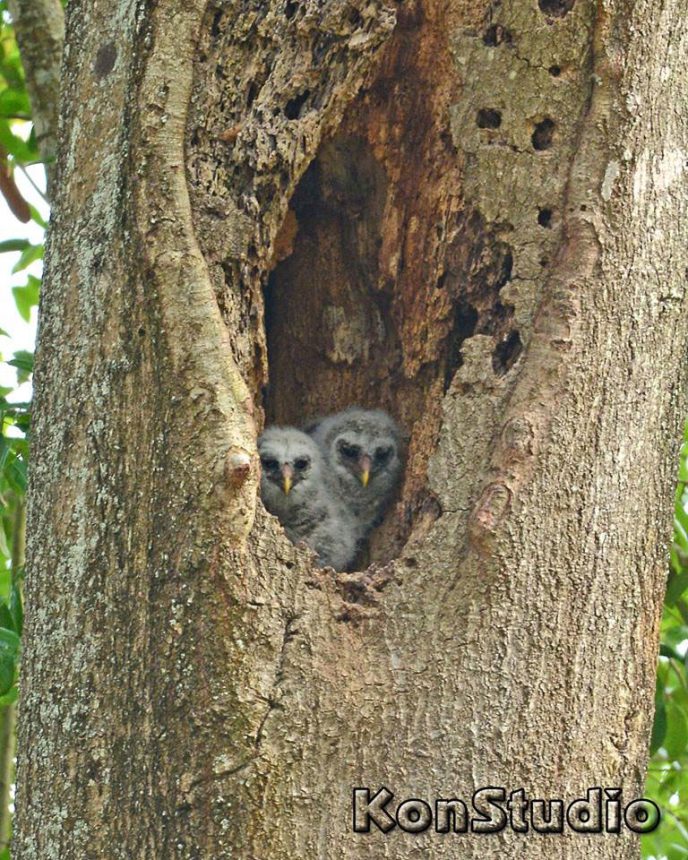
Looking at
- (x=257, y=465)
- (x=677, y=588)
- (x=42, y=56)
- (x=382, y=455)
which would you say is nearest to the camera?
(x=257, y=465)

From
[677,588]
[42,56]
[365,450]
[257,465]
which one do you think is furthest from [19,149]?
[677,588]

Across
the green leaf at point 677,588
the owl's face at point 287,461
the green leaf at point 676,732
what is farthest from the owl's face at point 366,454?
the green leaf at point 676,732

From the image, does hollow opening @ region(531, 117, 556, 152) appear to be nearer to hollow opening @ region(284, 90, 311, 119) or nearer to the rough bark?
hollow opening @ region(284, 90, 311, 119)

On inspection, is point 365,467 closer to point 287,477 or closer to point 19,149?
point 287,477

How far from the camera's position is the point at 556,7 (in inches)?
117

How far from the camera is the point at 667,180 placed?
9.24 ft

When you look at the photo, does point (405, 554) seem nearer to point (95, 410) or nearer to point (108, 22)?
point (95, 410)

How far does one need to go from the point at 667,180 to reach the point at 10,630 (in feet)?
7.42

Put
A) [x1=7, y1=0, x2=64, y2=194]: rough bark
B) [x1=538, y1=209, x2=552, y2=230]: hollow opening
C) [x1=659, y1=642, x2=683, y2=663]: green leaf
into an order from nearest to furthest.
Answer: [x1=538, y1=209, x2=552, y2=230]: hollow opening, [x1=659, y1=642, x2=683, y2=663]: green leaf, [x1=7, y1=0, x2=64, y2=194]: rough bark

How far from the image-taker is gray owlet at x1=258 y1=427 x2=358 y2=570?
3.89 meters

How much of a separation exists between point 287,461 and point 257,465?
4.92 feet

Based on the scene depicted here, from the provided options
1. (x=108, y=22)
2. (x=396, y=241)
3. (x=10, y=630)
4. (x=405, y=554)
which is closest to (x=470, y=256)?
(x=396, y=241)

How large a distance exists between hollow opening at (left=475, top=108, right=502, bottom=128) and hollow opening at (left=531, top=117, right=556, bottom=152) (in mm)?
128

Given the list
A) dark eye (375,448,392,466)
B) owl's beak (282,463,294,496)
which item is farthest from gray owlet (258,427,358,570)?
dark eye (375,448,392,466)
